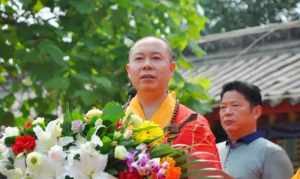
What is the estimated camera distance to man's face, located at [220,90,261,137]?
13.4 feet

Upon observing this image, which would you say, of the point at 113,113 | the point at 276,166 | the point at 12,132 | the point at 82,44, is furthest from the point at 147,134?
the point at 82,44

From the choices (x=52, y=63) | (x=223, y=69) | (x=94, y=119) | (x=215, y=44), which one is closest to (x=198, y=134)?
(x=94, y=119)

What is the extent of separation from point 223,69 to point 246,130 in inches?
256

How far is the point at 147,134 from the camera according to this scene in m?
2.86

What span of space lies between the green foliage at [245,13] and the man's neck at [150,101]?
1240 cm

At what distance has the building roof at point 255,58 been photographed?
8.88m

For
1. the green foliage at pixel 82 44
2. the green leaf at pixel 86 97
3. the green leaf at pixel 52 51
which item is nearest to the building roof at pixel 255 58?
the green foliage at pixel 82 44

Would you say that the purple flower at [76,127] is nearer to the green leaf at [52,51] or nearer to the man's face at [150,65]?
the man's face at [150,65]

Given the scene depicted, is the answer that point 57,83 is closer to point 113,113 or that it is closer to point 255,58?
point 113,113

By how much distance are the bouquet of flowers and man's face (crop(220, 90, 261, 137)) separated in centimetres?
125

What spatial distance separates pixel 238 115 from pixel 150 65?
87 centimetres

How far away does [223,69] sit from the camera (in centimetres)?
1057

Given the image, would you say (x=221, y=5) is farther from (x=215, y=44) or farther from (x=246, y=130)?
(x=246, y=130)

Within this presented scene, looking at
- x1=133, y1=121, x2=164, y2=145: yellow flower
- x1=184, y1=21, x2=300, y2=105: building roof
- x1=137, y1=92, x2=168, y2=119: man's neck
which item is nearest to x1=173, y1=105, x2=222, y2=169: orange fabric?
x1=137, y1=92, x2=168, y2=119: man's neck
